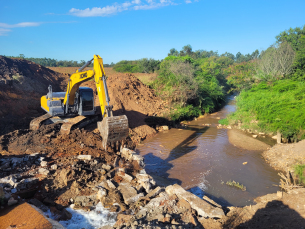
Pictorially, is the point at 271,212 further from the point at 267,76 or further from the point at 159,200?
the point at 267,76

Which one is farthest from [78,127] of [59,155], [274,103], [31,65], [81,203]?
[31,65]

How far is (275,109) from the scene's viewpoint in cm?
1277

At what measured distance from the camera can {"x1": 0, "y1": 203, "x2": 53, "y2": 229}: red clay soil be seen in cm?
439

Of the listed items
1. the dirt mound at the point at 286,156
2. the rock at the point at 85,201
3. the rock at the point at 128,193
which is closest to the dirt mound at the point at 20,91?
the rock at the point at 85,201

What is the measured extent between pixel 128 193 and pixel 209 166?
497 centimetres

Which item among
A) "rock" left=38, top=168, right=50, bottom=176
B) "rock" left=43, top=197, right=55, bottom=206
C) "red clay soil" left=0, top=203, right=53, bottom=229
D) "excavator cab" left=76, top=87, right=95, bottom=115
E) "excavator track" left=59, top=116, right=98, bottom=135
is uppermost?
"excavator cab" left=76, top=87, right=95, bottom=115

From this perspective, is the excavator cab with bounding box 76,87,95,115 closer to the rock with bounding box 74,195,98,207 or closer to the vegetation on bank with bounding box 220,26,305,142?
the rock with bounding box 74,195,98,207

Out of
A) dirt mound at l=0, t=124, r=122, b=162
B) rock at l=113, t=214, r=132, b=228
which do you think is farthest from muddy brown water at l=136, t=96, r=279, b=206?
rock at l=113, t=214, r=132, b=228

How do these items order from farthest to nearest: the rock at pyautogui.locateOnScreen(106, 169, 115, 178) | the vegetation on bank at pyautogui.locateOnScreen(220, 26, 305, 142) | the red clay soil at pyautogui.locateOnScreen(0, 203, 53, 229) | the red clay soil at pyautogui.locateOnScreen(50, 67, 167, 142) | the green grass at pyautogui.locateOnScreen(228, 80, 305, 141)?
1. the red clay soil at pyautogui.locateOnScreen(50, 67, 167, 142)
2. the vegetation on bank at pyautogui.locateOnScreen(220, 26, 305, 142)
3. the green grass at pyautogui.locateOnScreen(228, 80, 305, 141)
4. the rock at pyautogui.locateOnScreen(106, 169, 115, 178)
5. the red clay soil at pyautogui.locateOnScreen(0, 203, 53, 229)

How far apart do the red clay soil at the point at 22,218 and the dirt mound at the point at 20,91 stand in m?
8.39

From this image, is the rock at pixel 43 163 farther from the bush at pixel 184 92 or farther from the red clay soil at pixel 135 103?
the bush at pixel 184 92

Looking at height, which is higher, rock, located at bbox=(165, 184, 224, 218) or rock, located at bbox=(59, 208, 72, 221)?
rock, located at bbox=(165, 184, 224, 218)

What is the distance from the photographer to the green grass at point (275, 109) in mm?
11578

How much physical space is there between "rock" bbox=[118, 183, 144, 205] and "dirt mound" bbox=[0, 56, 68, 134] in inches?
351
